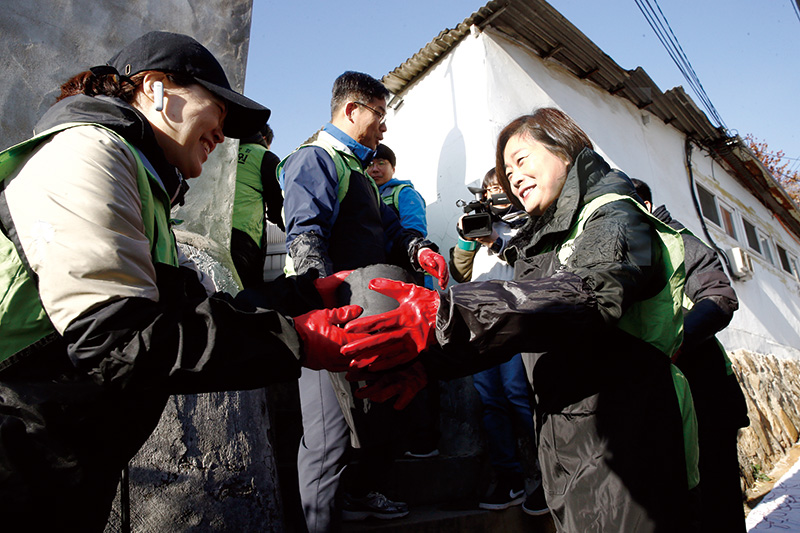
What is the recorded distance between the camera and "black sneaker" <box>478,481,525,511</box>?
8.66ft

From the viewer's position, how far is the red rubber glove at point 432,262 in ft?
7.54

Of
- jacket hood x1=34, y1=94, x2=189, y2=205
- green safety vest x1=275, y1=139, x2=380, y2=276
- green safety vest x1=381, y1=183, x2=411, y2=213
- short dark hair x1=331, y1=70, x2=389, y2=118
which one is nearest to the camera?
jacket hood x1=34, y1=94, x2=189, y2=205

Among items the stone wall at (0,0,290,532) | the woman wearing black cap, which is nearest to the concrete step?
the stone wall at (0,0,290,532)

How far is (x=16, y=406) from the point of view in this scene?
0.93 m

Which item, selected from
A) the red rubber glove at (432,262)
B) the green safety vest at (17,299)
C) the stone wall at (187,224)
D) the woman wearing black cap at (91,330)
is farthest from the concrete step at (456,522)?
the green safety vest at (17,299)

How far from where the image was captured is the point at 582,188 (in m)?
1.65

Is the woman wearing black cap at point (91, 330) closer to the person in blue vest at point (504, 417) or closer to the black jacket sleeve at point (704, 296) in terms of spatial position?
the person in blue vest at point (504, 417)

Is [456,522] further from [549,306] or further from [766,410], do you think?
[766,410]

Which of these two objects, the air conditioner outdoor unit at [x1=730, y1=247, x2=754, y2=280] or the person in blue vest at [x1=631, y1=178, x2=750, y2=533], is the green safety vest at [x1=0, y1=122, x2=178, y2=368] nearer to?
the person in blue vest at [x1=631, y1=178, x2=750, y2=533]

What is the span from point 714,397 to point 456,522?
4.45 ft

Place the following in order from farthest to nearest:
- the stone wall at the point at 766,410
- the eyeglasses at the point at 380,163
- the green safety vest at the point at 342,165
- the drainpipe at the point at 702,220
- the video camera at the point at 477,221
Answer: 1. the drainpipe at the point at 702,220
2. the stone wall at the point at 766,410
3. the eyeglasses at the point at 380,163
4. the video camera at the point at 477,221
5. the green safety vest at the point at 342,165

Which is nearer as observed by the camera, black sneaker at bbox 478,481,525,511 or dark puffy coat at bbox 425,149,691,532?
dark puffy coat at bbox 425,149,691,532

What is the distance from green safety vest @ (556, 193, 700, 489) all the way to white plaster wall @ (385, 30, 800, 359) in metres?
3.03

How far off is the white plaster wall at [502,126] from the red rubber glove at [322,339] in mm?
3419
